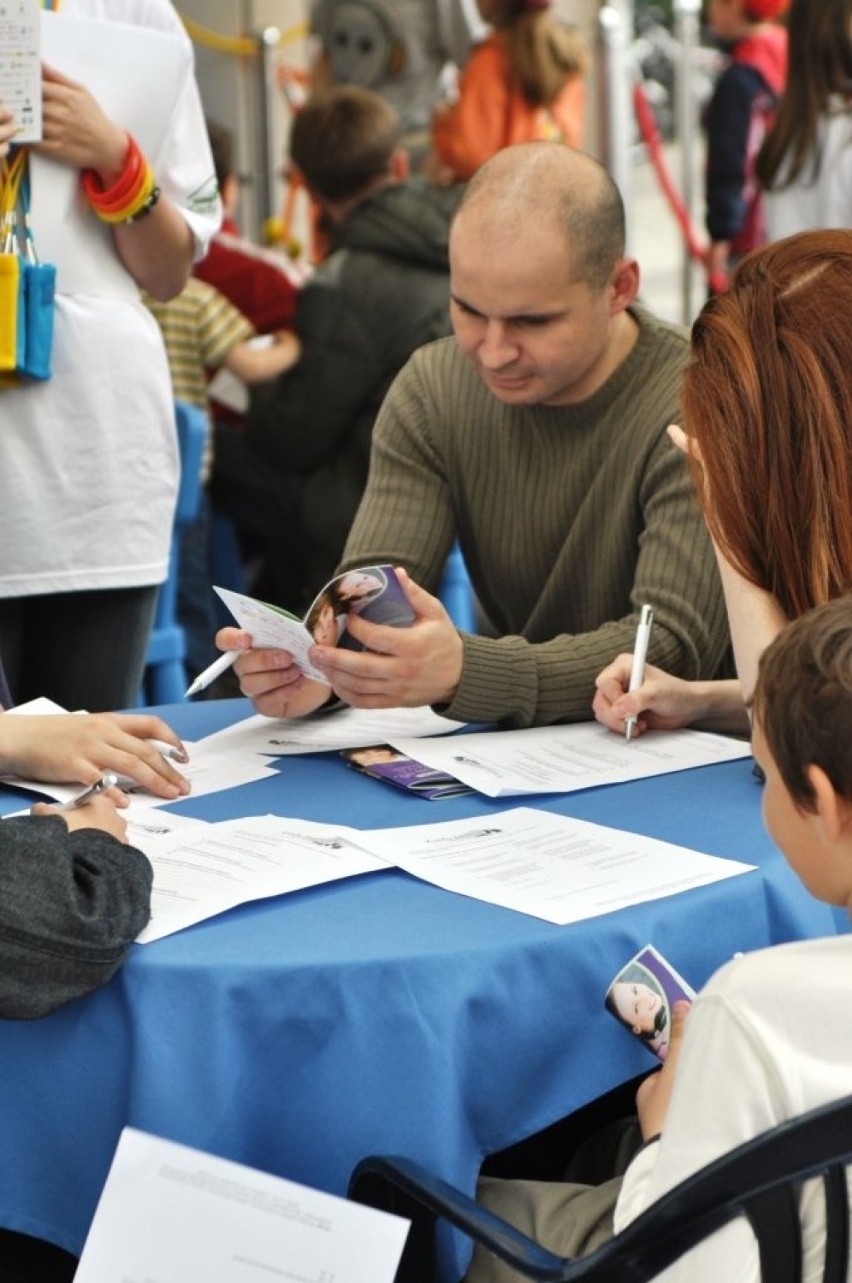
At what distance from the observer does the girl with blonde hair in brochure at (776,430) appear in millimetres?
1913

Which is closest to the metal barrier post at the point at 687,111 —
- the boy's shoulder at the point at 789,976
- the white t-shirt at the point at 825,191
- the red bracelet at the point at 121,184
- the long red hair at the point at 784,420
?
the white t-shirt at the point at 825,191

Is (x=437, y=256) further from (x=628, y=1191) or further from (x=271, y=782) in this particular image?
(x=628, y=1191)

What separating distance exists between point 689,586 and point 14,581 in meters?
0.94

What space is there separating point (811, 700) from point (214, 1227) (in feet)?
1.98

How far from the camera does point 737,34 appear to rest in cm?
562

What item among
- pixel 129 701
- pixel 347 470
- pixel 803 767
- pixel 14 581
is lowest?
pixel 347 470

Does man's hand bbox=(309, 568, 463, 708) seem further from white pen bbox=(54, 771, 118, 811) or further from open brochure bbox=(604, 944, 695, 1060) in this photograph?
open brochure bbox=(604, 944, 695, 1060)

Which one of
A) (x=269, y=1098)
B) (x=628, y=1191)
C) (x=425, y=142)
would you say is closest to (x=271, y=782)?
(x=269, y=1098)

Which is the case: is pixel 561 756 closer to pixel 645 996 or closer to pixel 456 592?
pixel 645 996

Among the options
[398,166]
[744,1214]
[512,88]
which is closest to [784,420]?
[744,1214]

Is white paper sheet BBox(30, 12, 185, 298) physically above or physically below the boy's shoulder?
above

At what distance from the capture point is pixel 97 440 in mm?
2604

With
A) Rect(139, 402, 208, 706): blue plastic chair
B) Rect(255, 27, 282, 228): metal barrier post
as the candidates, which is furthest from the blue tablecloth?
Rect(255, 27, 282, 228): metal barrier post

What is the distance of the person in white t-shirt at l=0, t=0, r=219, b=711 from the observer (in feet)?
8.32
